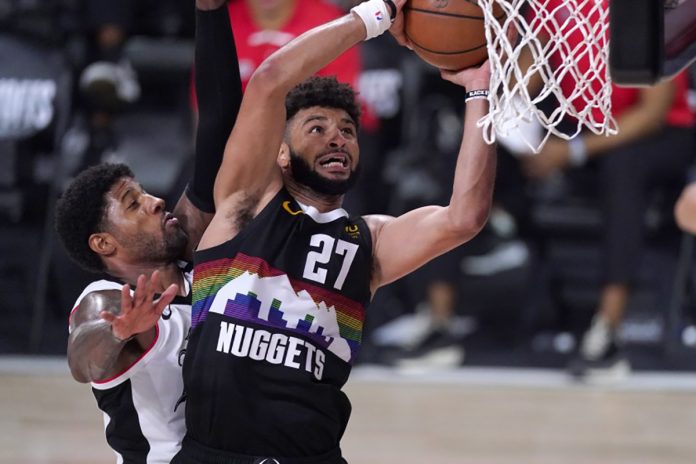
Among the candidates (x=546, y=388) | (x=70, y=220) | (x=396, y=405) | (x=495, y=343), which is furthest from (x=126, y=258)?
(x=495, y=343)

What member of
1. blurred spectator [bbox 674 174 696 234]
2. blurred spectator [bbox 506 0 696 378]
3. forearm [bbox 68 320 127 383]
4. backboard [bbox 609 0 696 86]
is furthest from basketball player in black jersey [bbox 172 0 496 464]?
blurred spectator [bbox 506 0 696 378]

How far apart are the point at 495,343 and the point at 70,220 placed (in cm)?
458

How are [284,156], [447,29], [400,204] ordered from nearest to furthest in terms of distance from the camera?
1. [447,29]
2. [284,156]
3. [400,204]

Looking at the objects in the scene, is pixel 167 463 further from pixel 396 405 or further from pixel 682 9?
pixel 396 405

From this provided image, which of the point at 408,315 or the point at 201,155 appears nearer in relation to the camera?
the point at 201,155

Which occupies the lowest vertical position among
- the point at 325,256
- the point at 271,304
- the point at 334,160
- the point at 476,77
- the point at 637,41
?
the point at 271,304

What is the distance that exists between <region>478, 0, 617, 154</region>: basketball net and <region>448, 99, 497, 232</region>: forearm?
0.12ft

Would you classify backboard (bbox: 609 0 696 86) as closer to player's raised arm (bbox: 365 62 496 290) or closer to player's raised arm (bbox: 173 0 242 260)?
player's raised arm (bbox: 365 62 496 290)

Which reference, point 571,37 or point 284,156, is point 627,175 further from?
point 284,156

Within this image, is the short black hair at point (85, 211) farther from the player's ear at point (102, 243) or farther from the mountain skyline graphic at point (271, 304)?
the mountain skyline graphic at point (271, 304)

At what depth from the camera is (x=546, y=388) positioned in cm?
694

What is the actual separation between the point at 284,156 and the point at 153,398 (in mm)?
746

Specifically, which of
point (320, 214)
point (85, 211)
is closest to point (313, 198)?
point (320, 214)

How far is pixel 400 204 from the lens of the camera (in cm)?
762
